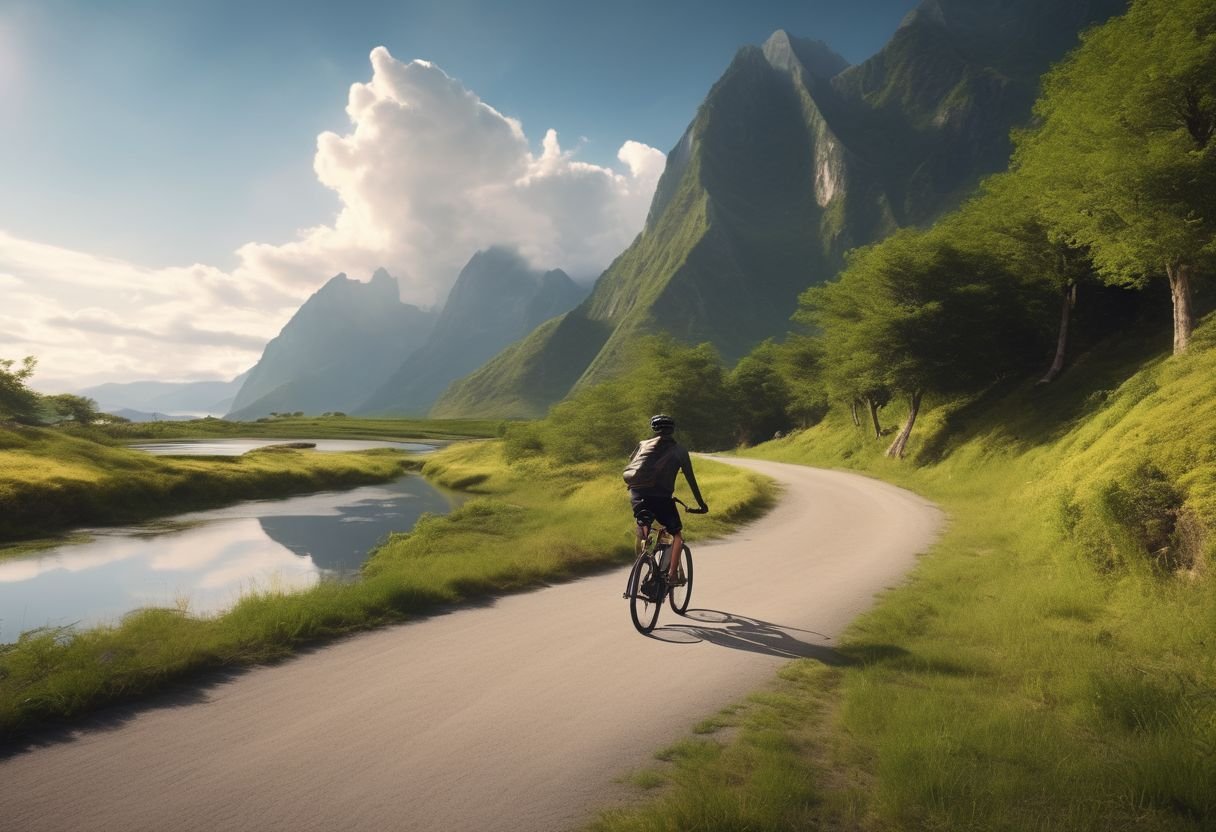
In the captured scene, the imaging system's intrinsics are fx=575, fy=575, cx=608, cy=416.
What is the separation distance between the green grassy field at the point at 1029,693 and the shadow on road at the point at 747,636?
0.43m

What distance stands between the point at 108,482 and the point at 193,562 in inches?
597

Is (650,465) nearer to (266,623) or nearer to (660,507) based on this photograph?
(660,507)

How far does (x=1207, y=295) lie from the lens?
2834cm

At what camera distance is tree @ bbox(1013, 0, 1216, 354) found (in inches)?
719

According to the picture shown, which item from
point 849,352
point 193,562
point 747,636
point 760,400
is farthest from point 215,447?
point 747,636

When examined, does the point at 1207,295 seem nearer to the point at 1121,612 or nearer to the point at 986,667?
the point at 1121,612

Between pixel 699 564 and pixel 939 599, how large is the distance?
5.11 metres

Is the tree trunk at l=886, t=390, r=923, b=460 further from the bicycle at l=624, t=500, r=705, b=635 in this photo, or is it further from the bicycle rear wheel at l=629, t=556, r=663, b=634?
the bicycle rear wheel at l=629, t=556, r=663, b=634

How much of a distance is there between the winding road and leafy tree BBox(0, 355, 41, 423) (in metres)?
64.9

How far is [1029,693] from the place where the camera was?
6383mm

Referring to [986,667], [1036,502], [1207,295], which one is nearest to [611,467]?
[1036,502]

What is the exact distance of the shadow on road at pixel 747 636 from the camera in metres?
7.95

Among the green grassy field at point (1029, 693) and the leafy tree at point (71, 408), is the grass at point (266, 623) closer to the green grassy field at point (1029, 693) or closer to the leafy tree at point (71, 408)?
the green grassy field at point (1029, 693)

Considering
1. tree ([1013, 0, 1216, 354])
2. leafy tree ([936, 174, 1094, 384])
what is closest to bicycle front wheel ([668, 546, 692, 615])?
tree ([1013, 0, 1216, 354])
